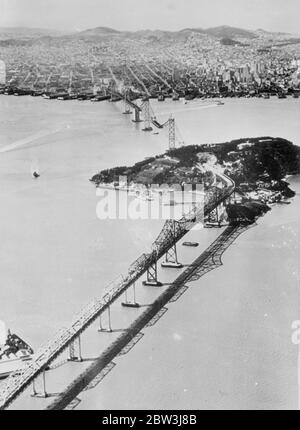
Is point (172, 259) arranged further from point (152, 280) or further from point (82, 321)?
point (82, 321)

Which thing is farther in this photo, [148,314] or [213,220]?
[213,220]

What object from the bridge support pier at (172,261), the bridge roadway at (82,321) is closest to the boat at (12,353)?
the bridge roadway at (82,321)

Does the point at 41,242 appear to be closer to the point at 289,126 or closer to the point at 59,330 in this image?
the point at 59,330

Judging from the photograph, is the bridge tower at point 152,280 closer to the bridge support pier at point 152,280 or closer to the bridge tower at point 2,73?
the bridge support pier at point 152,280

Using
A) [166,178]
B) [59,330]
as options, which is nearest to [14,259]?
[59,330]

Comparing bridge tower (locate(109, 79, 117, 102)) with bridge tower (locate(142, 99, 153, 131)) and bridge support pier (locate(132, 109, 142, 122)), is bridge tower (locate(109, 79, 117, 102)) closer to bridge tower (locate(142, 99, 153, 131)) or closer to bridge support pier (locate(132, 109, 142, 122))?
bridge tower (locate(142, 99, 153, 131))

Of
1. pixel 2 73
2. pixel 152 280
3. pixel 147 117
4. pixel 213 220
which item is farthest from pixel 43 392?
pixel 2 73

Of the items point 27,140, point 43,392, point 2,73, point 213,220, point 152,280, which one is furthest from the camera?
point 2,73
